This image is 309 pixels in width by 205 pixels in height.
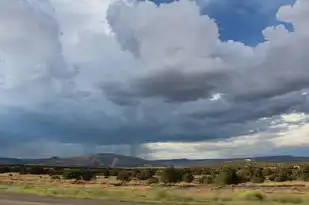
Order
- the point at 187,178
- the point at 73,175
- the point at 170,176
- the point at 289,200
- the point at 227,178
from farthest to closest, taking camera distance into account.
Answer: the point at 73,175
the point at 187,178
the point at 170,176
the point at 227,178
the point at 289,200

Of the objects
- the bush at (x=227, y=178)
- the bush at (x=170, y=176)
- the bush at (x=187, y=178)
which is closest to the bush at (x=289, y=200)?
the bush at (x=227, y=178)

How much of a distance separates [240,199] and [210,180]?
154ft

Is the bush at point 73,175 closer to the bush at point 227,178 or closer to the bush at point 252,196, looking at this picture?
the bush at point 227,178

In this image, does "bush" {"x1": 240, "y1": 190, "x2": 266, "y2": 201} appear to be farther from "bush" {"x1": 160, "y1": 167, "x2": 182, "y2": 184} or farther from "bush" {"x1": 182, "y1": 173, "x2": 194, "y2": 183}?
"bush" {"x1": 182, "y1": 173, "x2": 194, "y2": 183}

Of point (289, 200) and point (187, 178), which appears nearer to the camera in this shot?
point (289, 200)

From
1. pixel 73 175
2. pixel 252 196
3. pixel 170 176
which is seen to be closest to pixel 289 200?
pixel 252 196

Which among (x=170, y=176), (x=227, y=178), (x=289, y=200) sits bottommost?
(x=289, y=200)

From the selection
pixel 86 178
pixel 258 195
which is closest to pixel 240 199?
pixel 258 195

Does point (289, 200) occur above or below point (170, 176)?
below

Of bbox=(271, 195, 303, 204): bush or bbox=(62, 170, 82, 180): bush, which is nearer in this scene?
bbox=(271, 195, 303, 204): bush

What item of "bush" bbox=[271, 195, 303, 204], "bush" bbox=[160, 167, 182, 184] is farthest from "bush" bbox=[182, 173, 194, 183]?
A: "bush" bbox=[271, 195, 303, 204]

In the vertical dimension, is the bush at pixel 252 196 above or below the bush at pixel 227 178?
below

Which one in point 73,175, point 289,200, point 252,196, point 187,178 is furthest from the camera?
point 73,175

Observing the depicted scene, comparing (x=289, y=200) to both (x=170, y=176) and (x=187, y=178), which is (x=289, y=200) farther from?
(x=187, y=178)
